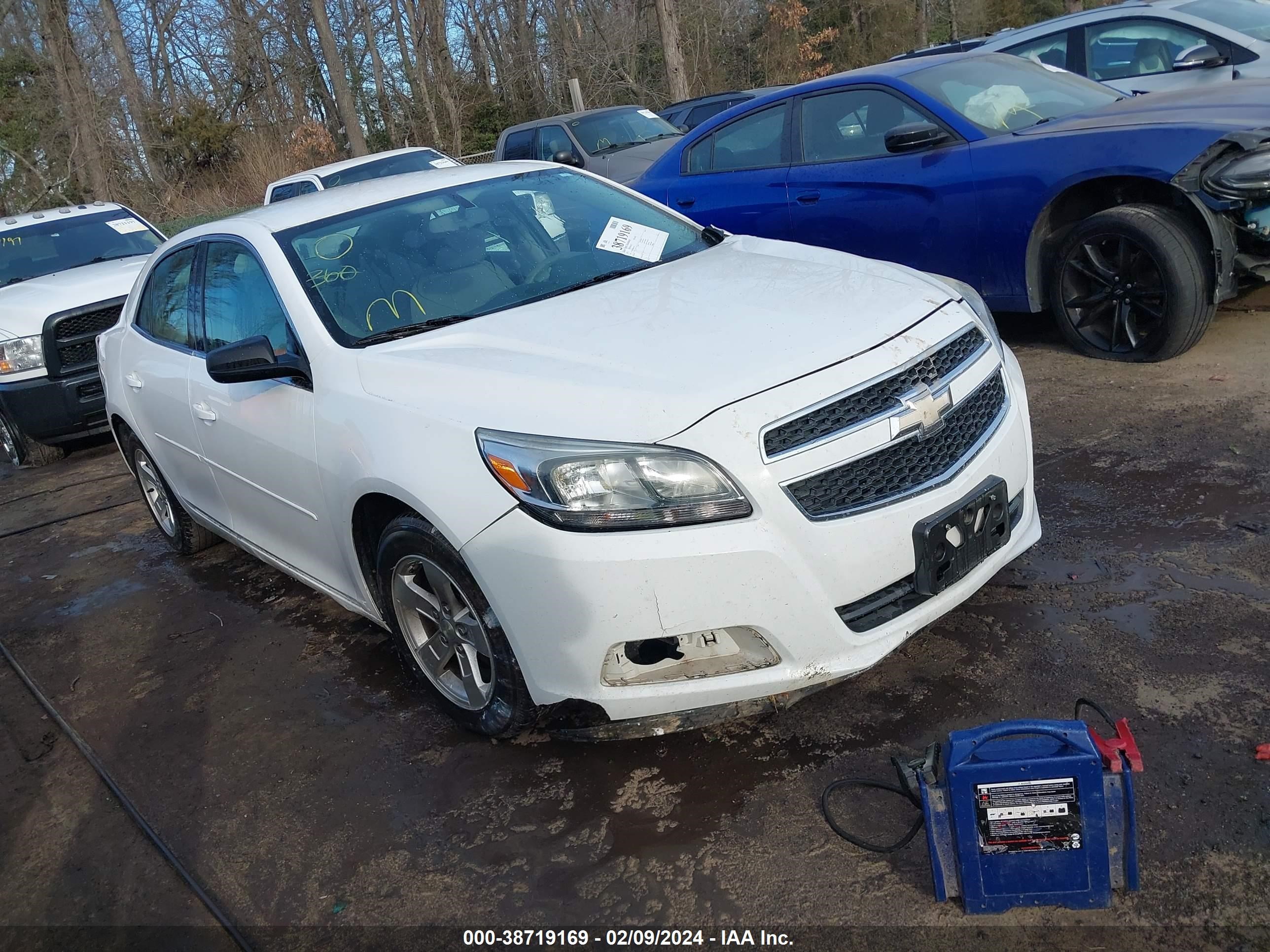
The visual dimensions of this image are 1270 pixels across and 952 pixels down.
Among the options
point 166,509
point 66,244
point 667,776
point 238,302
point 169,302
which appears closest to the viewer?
point 667,776

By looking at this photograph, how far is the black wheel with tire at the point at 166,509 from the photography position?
5.43 meters

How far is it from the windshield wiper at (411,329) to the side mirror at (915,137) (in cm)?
308

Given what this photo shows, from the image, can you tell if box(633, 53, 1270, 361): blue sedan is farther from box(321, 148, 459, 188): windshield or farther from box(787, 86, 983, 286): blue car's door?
box(321, 148, 459, 188): windshield

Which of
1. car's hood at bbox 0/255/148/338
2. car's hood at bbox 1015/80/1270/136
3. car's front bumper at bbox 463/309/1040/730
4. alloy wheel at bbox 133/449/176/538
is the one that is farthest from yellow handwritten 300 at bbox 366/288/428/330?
car's hood at bbox 0/255/148/338

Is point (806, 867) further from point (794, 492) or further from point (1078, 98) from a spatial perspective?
point (1078, 98)

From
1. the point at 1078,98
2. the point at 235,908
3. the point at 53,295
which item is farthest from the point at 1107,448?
the point at 53,295

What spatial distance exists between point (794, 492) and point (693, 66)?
2924 cm

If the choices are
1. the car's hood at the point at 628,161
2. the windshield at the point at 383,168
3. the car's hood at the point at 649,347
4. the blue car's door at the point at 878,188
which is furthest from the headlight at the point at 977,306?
the car's hood at the point at 628,161

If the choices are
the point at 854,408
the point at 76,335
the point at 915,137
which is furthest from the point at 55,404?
the point at 854,408

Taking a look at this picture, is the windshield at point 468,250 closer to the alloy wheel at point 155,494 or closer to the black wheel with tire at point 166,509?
the black wheel with tire at point 166,509

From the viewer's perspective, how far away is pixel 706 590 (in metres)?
2.67

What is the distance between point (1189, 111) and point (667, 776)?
4.16m

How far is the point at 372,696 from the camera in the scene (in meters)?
3.80

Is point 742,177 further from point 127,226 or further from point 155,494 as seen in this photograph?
point 127,226
